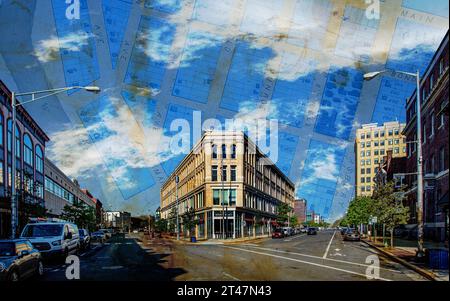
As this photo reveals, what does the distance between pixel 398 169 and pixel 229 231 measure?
31.9m

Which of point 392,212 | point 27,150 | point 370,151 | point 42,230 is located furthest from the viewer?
point 370,151

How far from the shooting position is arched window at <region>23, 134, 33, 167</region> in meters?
47.6

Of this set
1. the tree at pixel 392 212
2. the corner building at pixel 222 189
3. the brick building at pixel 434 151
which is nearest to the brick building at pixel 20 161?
the corner building at pixel 222 189

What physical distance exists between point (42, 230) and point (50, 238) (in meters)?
1.40

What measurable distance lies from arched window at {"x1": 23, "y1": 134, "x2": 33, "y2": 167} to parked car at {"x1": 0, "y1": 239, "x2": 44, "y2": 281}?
35661mm

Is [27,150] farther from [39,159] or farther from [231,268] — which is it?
[231,268]

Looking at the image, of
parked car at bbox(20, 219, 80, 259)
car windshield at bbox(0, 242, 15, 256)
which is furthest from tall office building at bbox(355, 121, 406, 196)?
car windshield at bbox(0, 242, 15, 256)

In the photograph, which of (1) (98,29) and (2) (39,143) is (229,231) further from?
(1) (98,29)

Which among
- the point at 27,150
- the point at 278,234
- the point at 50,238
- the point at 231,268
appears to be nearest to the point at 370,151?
the point at 278,234

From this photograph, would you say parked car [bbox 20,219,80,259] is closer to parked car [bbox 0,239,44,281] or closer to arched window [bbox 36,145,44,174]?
parked car [bbox 0,239,44,281]

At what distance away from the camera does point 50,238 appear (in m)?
18.9

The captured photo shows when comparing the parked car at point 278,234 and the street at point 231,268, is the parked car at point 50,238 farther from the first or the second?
the parked car at point 278,234

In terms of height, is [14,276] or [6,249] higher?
[6,249]
